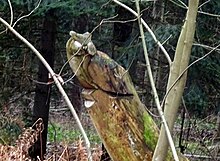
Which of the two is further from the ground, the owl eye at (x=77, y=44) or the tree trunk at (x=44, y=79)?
the owl eye at (x=77, y=44)

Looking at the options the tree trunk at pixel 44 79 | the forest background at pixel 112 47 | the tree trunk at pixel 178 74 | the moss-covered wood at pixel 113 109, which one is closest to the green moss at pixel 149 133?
the moss-covered wood at pixel 113 109

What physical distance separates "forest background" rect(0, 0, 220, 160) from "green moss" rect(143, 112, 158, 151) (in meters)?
1.79

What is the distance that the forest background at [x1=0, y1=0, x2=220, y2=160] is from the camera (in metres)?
6.39

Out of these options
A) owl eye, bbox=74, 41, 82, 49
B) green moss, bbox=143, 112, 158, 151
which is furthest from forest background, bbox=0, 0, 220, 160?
owl eye, bbox=74, 41, 82, 49

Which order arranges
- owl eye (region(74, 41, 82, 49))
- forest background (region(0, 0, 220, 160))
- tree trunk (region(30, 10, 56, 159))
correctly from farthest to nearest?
tree trunk (region(30, 10, 56, 159))
forest background (region(0, 0, 220, 160))
owl eye (region(74, 41, 82, 49))

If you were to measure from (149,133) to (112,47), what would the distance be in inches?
146

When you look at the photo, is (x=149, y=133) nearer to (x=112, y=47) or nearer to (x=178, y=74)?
(x=178, y=74)

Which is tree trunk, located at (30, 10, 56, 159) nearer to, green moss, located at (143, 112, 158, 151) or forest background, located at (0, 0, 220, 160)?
forest background, located at (0, 0, 220, 160)

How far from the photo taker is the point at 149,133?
12.7ft

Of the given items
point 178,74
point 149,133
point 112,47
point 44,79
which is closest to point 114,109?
point 149,133

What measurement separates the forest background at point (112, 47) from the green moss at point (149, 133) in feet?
5.87

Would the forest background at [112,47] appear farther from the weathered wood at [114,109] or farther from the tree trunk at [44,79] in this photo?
the weathered wood at [114,109]

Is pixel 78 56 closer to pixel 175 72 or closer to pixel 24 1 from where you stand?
pixel 175 72

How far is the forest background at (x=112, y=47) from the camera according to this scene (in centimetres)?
639
